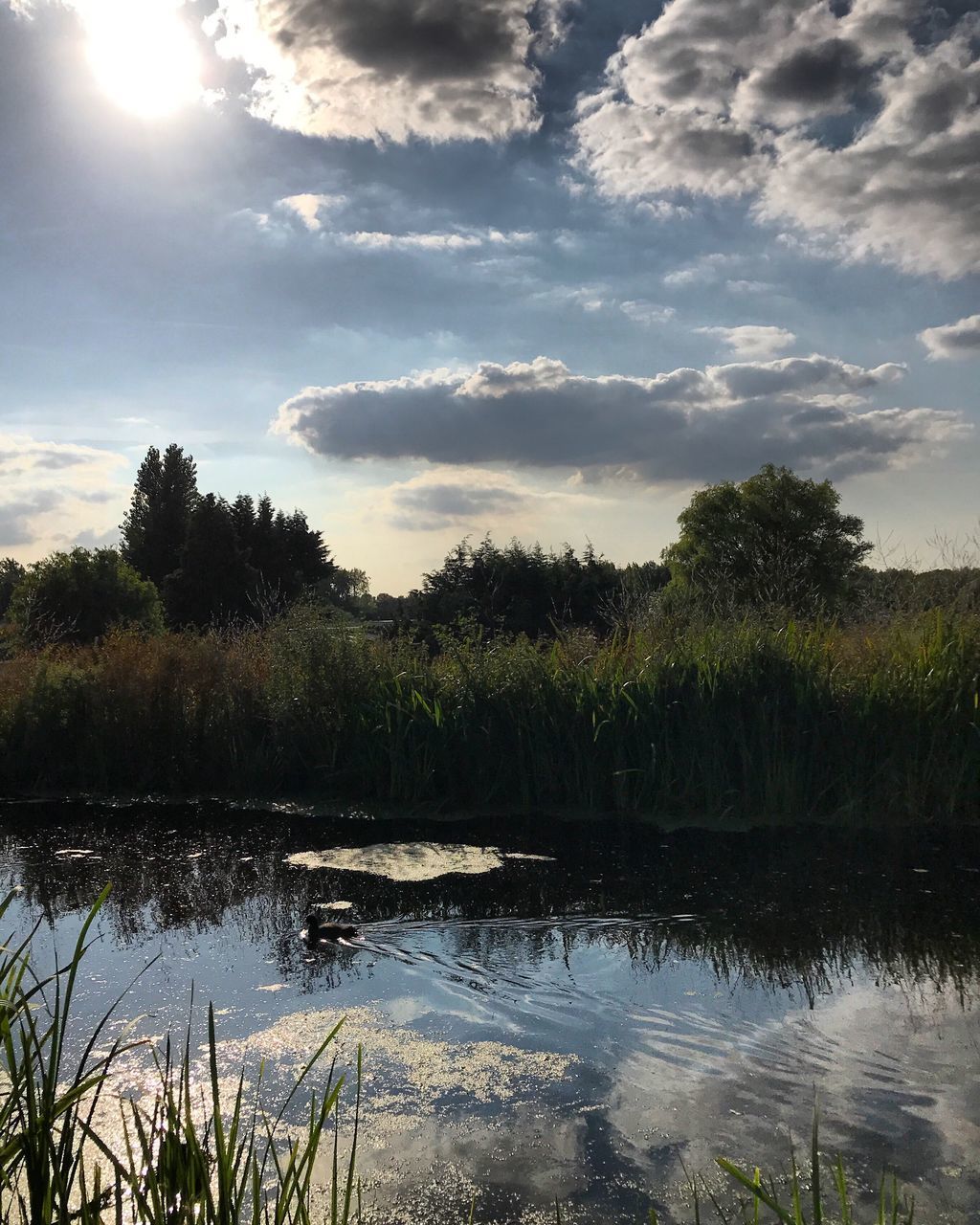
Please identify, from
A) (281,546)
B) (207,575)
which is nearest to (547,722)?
(207,575)

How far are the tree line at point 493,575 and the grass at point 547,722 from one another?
84 centimetres

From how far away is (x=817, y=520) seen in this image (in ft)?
108

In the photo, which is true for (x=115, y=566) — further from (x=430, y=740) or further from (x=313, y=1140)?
(x=313, y=1140)

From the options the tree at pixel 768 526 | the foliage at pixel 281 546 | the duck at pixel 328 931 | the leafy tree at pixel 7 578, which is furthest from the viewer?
the leafy tree at pixel 7 578

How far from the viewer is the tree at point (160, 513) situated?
46.6 metres

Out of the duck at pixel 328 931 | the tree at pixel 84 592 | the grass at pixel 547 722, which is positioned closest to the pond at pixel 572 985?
the duck at pixel 328 931

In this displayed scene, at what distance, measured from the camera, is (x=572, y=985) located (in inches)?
179

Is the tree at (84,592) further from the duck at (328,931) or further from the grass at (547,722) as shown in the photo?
the duck at (328,931)

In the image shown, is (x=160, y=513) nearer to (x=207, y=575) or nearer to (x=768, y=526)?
(x=207, y=575)

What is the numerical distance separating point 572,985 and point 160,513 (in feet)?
157

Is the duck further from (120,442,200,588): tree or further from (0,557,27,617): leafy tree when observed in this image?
(0,557,27,617): leafy tree

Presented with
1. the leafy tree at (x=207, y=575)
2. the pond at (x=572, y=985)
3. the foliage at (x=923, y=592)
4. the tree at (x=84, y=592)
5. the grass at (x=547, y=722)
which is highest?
the leafy tree at (x=207, y=575)

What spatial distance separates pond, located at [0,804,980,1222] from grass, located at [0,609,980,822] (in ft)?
1.85

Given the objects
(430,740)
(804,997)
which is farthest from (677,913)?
(430,740)
